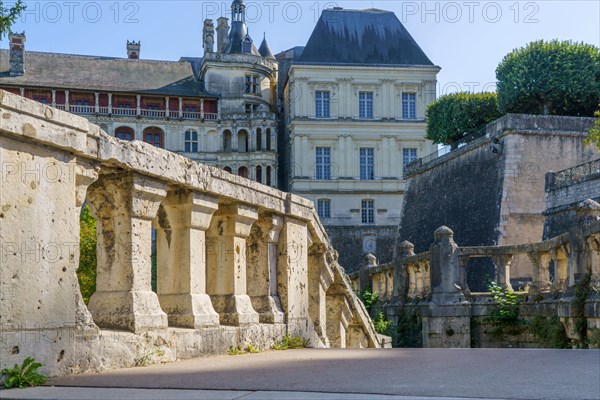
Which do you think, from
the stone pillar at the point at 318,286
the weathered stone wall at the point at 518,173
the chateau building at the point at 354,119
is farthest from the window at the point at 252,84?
the stone pillar at the point at 318,286

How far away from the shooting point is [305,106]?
194 feet

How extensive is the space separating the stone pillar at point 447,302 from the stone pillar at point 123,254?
10.4 meters

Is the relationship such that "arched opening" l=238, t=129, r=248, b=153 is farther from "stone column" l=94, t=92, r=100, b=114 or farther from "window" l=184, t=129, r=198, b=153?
"stone column" l=94, t=92, r=100, b=114

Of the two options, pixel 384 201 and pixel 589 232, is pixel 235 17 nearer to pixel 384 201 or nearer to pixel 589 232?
pixel 384 201

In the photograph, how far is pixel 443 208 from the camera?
36312mm

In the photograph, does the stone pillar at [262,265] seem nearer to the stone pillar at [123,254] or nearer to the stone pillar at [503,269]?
the stone pillar at [123,254]

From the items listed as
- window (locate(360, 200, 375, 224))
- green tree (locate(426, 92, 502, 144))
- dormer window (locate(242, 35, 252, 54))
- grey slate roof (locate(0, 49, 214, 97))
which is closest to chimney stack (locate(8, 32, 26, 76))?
grey slate roof (locate(0, 49, 214, 97))

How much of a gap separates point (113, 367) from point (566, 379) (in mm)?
3452

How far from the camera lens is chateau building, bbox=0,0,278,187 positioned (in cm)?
6012

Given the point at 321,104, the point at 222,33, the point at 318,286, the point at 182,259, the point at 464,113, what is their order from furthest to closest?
the point at 222,33
the point at 321,104
the point at 464,113
the point at 318,286
the point at 182,259

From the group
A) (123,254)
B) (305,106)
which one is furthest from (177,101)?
(123,254)

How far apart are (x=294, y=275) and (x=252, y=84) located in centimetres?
5369

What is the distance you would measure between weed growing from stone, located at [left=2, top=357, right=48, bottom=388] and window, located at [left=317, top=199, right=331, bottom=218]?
5246cm

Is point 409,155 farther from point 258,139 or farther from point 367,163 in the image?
point 258,139
